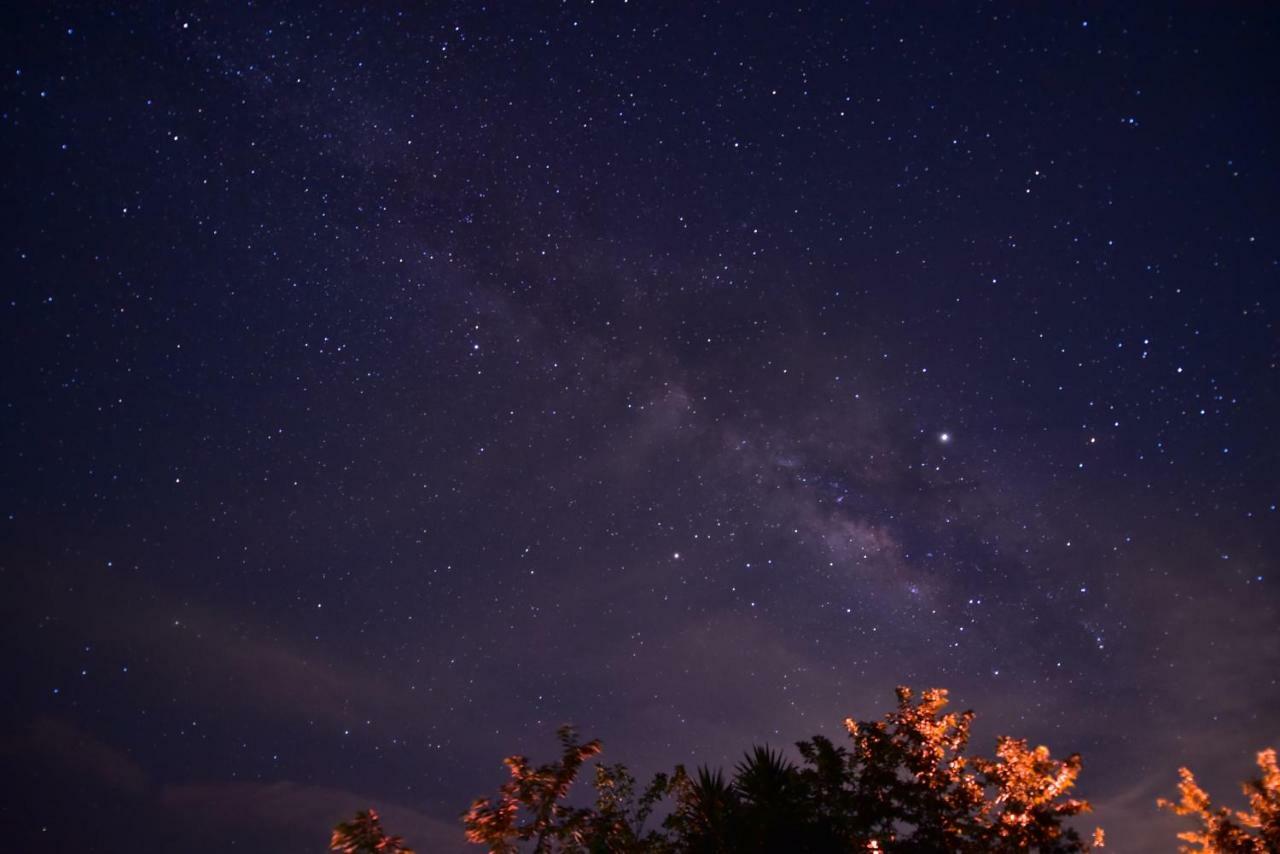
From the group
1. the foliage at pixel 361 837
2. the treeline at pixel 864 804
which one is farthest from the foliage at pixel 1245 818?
the foliage at pixel 361 837

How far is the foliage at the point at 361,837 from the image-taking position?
770cm

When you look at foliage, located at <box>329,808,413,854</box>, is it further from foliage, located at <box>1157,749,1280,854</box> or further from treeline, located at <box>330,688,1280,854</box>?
foliage, located at <box>1157,749,1280,854</box>

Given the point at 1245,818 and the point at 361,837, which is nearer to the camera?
the point at 361,837

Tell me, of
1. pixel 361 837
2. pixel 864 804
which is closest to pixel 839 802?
pixel 864 804

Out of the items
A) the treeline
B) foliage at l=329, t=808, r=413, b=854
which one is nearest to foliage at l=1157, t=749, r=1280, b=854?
the treeline

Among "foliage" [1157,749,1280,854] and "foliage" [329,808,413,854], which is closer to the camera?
"foliage" [329,808,413,854]

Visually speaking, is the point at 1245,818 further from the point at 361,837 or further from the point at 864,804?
the point at 361,837

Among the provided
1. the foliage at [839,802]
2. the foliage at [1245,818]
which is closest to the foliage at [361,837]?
the foliage at [839,802]

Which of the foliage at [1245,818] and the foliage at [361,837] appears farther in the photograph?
the foliage at [1245,818]

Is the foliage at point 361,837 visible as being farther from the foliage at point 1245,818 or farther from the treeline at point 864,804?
the foliage at point 1245,818

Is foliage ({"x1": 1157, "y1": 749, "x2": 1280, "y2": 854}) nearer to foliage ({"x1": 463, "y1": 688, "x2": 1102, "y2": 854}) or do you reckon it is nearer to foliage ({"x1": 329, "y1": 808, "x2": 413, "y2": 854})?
foliage ({"x1": 463, "y1": 688, "x2": 1102, "y2": 854})

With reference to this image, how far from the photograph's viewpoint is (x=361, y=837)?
7.76 m

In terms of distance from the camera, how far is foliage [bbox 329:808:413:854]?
303 inches

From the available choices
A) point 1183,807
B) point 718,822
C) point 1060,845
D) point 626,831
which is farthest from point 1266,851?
point 626,831
